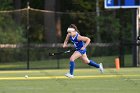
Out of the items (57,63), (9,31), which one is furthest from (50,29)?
(57,63)

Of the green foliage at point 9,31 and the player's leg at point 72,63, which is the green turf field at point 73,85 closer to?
the player's leg at point 72,63

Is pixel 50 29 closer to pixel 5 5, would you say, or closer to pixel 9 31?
pixel 9 31

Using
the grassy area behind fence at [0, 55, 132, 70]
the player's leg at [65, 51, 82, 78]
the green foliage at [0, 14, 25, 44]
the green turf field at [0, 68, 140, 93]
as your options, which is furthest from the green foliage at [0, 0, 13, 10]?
the green turf field at [0, 68, 140, 93]

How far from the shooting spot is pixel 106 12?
98.7ft

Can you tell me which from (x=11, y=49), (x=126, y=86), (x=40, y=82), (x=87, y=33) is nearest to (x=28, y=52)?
(x=11, y=49)

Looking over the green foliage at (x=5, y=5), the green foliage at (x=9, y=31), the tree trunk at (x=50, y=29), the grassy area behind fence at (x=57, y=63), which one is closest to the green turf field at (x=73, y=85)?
the grassy area behind fence at (x=57, y=63)

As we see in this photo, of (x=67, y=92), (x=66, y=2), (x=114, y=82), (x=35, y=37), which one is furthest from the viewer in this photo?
(x=66, y=2)

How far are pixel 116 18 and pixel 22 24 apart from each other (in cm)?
496

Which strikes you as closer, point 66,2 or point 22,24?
point 22,24

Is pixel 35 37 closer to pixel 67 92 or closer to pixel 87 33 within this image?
pixel 87 33

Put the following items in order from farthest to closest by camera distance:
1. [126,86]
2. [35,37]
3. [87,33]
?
1. [35,37]
2. [87,33]
3. [126,86]

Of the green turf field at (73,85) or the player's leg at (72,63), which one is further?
the player's leg at (72,63)

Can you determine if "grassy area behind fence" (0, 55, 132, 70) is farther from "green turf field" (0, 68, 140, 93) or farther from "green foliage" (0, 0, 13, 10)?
"green foliage" (0, 0, 13, 10)

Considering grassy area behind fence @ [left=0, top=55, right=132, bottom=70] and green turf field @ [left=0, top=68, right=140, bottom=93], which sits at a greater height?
green turf field @ [left=0, top=68, right=140, bottom=93]
